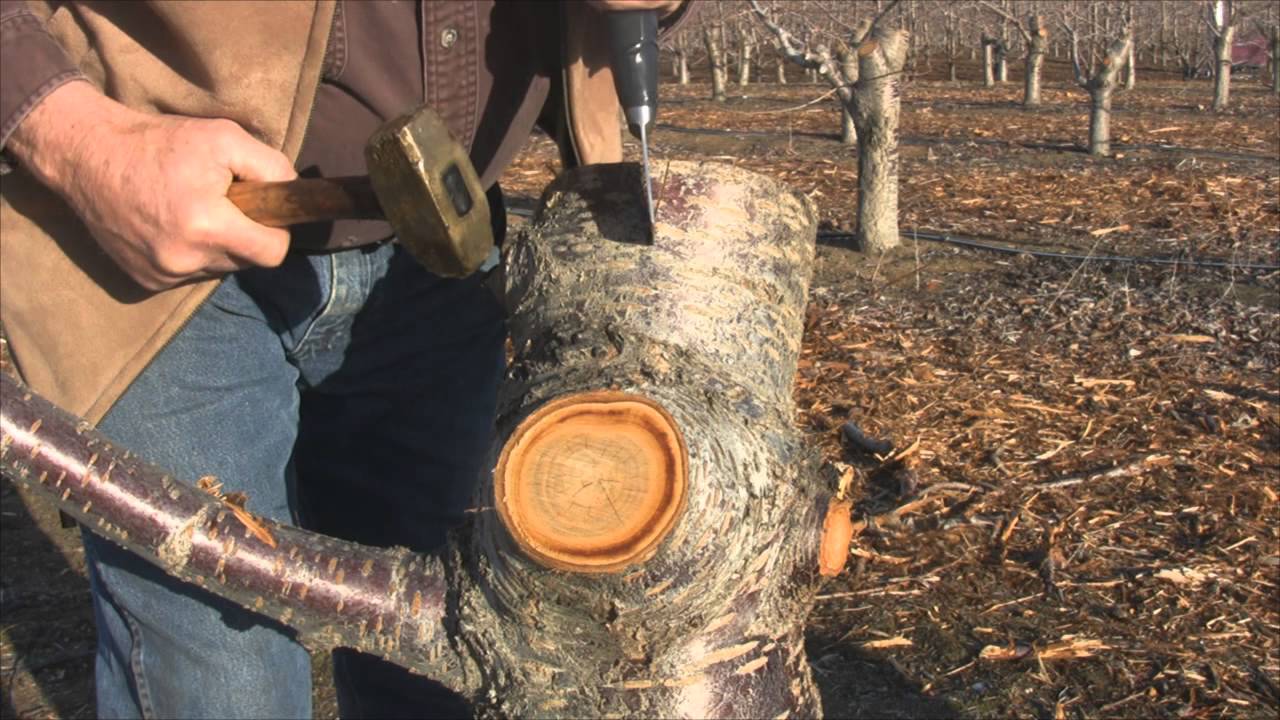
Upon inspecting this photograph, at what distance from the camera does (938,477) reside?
424 cm

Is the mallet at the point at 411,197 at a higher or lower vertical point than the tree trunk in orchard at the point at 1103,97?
higher

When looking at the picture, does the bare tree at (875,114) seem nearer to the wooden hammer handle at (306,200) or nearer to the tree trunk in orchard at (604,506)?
the tree trunk in orchard at (604,506)

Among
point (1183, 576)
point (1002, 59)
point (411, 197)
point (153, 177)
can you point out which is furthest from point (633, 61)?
point (1002, 59)

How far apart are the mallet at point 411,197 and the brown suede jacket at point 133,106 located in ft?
0.74

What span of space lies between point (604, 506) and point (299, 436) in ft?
3.22

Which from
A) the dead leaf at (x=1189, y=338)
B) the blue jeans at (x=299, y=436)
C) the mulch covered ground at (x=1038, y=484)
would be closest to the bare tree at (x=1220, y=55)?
the mulch covered ground at (x=1038, y=484)

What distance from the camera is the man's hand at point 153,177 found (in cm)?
127

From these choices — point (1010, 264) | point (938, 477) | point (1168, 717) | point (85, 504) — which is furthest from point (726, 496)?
point (1010, 264)

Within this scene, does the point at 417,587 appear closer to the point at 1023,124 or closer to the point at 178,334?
the point at 178,334

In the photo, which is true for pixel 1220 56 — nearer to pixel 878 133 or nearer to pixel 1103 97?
pixel 1103 97

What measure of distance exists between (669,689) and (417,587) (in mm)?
A: 299

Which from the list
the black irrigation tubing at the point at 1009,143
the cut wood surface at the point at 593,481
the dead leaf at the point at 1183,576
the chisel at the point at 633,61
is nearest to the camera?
the cut wood surface at the point at 593,481

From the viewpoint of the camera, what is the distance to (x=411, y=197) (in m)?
1.18

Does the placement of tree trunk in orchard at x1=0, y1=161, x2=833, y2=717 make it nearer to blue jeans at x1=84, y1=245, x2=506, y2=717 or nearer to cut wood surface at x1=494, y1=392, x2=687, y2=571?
cut wood surface at x1=494, y1=392, x2=687, y2=571
